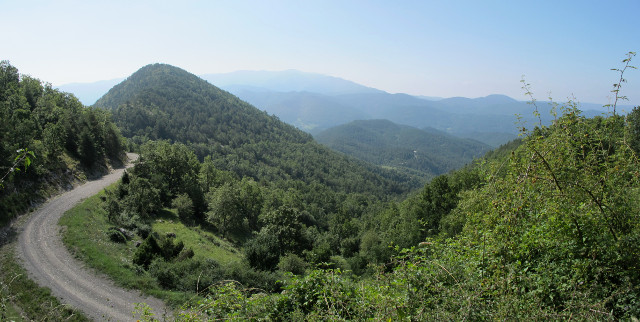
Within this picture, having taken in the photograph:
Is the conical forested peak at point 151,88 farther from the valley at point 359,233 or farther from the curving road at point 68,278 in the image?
the curving road at point 68,278

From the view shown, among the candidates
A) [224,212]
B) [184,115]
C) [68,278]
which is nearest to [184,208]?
[224,212]

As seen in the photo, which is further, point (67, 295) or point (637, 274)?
point (67, 295)

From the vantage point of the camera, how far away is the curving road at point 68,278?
16.1m

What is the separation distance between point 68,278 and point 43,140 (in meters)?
25.0

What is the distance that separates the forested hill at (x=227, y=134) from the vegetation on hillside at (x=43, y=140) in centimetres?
6160

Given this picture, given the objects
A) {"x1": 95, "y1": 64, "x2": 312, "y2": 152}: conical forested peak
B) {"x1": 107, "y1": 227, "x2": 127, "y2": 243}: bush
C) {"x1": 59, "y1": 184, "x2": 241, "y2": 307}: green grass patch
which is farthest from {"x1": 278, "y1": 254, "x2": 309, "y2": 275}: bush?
{"x1": 95, "y1": 64, "x2": 312, "y2": 152}: conical forested peak

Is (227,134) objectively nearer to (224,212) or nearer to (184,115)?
(184,115)

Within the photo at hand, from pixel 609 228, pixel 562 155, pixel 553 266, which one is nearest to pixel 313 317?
pixel 553 266

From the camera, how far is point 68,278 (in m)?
18.1

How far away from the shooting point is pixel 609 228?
16.7ft

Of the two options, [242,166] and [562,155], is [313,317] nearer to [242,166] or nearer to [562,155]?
[562,155]

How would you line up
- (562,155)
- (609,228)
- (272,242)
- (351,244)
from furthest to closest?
1. (351,244)
2. (272,242)
3. (562,155)
4. (609,228)

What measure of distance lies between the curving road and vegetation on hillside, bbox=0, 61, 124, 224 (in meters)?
3.28

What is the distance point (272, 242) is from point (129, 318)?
1249cm
